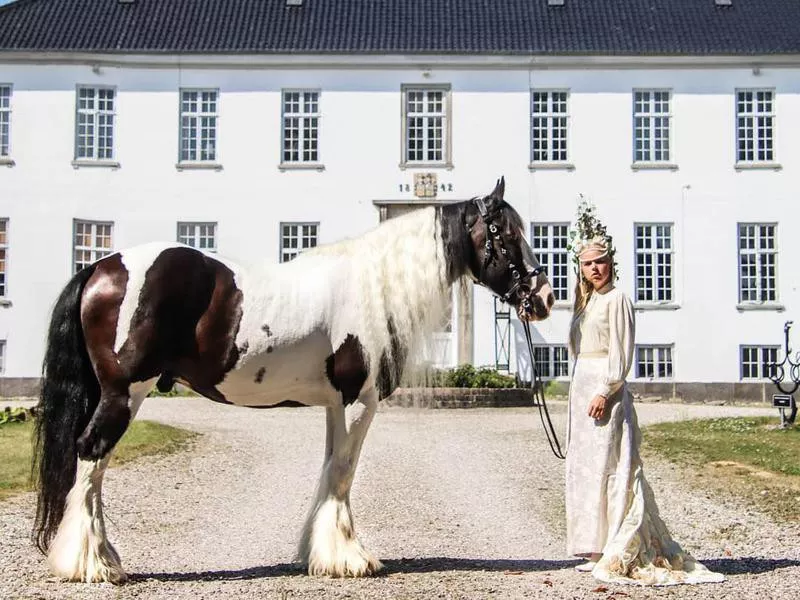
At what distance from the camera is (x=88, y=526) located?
623cm

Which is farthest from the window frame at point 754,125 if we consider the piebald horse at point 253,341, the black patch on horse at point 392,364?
the black patch on horse at point 392,364

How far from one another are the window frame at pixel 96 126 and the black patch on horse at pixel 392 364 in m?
23.5

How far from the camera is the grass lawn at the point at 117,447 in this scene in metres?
11.0

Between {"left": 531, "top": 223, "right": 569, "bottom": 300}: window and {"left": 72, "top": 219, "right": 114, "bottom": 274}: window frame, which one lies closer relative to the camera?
{"left": 72, "top": 219, "right": 114, "bottom": 274}: window frame

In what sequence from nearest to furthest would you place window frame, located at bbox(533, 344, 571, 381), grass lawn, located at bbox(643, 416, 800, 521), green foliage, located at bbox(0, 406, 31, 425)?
grass lawn, located at bbox(643, 416, 800, 521)
green foliage, located at bbox(0, 406, 31, 425)
window frame, located at bbox(533, 344, 571, 381)

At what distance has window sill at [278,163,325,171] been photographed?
28.4 m

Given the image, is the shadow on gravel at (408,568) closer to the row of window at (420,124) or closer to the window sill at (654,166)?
the row of window at (420,124)

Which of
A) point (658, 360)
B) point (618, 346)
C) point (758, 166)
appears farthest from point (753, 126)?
point (618, 346)

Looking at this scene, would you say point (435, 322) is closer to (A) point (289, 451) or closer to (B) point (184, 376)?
(B) point (184, 376)

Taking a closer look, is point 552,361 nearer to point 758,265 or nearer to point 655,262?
point 655,262

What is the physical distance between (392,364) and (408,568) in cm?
141

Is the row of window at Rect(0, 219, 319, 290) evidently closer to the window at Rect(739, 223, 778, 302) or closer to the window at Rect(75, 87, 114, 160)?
the window at Rect(75, 87, 114, 160)

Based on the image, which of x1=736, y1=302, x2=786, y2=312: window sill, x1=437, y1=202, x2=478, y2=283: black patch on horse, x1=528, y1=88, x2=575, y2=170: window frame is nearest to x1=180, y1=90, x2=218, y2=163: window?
x1=528, y1=88, x2=575, y2=170: window frame

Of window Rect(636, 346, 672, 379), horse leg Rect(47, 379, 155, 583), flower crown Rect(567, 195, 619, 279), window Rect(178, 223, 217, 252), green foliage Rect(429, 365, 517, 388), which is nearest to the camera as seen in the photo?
horse leg Rect(47, 379, 155, 583)
